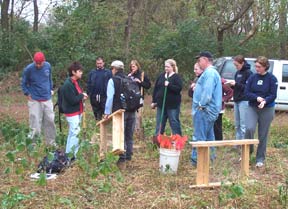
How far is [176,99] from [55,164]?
232 cm

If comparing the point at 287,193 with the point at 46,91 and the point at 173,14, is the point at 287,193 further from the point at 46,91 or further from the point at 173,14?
the point at 173,14

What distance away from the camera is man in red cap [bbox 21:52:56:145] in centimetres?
779

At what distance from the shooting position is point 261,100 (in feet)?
20.9

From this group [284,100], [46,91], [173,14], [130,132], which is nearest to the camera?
[130,132]

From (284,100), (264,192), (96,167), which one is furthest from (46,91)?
(284,100)

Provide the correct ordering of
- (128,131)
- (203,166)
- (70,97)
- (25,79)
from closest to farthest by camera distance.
A: (203,166), (70,97), (128,131), (25,79)

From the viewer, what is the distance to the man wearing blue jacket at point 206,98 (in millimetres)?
6211

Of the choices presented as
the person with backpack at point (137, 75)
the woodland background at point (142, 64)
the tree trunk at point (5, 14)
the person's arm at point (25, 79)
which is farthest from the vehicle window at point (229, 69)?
the tree trunk at point (5, 14)

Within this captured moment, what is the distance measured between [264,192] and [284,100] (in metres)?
8.28

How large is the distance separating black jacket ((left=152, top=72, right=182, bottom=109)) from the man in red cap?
1817 millimetres

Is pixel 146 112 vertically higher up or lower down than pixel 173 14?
lower down

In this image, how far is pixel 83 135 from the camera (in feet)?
21.5

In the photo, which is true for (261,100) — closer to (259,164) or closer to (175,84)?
(259,164)

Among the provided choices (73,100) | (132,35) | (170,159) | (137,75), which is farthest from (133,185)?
(132,35)
